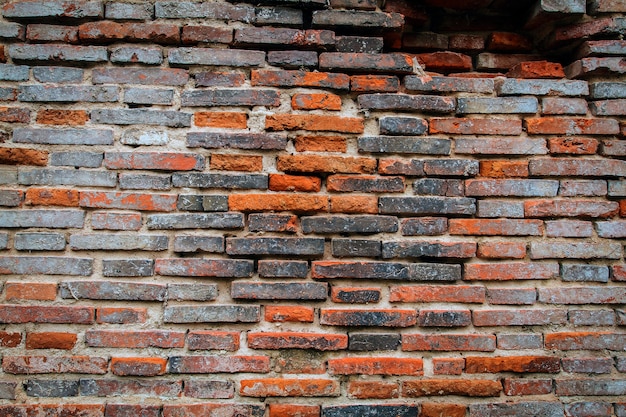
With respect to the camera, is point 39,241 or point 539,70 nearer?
point 39,241

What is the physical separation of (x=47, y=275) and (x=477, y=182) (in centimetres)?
191

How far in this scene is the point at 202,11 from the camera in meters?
1.93

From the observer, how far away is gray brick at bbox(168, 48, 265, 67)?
191 centimetres

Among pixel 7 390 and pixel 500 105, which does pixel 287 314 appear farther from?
pixel 500 105

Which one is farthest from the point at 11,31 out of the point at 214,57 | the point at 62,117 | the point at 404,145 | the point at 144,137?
the point at 404,145

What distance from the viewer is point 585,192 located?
194 cm

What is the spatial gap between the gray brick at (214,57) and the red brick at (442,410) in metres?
1.67

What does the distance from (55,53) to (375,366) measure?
195 centimetres

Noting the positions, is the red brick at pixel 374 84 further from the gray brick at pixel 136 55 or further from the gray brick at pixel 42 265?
the gray brick at pixel 42 265

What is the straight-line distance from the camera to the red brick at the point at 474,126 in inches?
77.0

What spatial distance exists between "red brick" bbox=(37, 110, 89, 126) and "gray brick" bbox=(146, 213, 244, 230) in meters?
0.53

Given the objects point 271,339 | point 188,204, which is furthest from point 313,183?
point 271,339

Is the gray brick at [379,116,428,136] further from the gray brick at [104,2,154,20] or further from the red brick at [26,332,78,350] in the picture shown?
the red brick at [26,332,78,350]

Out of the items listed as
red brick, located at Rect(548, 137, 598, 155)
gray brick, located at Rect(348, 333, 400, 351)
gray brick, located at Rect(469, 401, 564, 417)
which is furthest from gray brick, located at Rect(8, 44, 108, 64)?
gray brick, located at Rect(469, 401, 564, 417)
